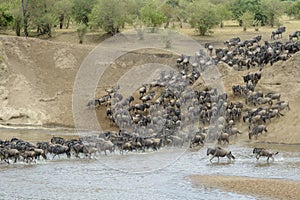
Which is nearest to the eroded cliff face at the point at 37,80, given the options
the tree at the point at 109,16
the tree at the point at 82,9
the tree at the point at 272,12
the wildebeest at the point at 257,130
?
the tree at the point at 109,16

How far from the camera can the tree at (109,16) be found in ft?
190

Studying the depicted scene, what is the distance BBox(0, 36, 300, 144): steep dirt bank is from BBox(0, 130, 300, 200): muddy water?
577 centimetres

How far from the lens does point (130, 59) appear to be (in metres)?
48.2

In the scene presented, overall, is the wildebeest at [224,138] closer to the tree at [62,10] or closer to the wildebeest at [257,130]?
the wildebeest at [257,130]

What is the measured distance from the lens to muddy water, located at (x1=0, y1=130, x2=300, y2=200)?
2172 cm

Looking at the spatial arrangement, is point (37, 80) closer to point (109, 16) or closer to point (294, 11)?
point (109, 16)

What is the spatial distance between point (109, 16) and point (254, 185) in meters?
37.7

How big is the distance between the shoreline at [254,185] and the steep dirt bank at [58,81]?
936cm

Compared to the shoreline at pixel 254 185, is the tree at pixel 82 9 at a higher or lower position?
higher

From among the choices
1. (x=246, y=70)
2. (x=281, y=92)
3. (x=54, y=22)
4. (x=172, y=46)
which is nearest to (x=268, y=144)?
(x=281, y=92)

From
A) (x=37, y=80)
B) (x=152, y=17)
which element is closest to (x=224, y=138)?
(x=37, y=80)

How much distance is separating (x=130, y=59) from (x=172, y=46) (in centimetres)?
649

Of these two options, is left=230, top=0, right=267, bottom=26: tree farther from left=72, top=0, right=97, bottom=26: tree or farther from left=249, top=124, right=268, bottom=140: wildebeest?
left=249, top=124, right=268, bottom=140: wildebeest

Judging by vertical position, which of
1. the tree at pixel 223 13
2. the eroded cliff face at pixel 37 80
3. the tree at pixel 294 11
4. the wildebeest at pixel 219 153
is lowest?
the wildebeest at pixel 219 153
